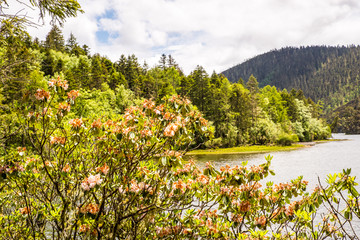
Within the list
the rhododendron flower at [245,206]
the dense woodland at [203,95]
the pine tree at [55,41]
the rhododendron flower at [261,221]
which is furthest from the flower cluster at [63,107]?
the pine tree at [55,41]

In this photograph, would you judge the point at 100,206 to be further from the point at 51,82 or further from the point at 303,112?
the point at 303,112

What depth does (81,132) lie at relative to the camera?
11.6ft

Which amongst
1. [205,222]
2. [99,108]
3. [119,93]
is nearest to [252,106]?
[119,93]

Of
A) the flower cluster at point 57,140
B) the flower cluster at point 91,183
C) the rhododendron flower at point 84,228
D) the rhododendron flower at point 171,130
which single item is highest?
the rhododendron flower at point 171,130

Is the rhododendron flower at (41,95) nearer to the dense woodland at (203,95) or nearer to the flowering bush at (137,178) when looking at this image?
the flowering bush at (137,178)

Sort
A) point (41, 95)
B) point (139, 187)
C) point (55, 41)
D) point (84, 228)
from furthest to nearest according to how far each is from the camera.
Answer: point (55, 41) → point (84, 228) → point (139, 187) → point (41, 95)

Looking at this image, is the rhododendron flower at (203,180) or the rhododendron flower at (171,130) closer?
the rhododendron flower at (171,130)

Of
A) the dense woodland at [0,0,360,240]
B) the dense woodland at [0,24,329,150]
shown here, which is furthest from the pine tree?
the dense woodland at [0,0,360,240]

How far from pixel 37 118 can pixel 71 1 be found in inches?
94.5

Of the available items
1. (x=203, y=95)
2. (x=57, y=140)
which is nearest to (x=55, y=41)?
(x=203, y=95)

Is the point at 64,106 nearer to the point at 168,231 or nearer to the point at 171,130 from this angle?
the point at 171,130

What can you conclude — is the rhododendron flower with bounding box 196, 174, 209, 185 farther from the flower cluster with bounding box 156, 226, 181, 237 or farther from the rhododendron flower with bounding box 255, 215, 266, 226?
the rhododendron flower with bounding box 255, 215, 266, 226

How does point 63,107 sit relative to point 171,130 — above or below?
above

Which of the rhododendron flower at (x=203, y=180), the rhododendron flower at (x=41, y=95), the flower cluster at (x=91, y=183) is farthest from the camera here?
the rhododendron flower at (x=203, y=180)
